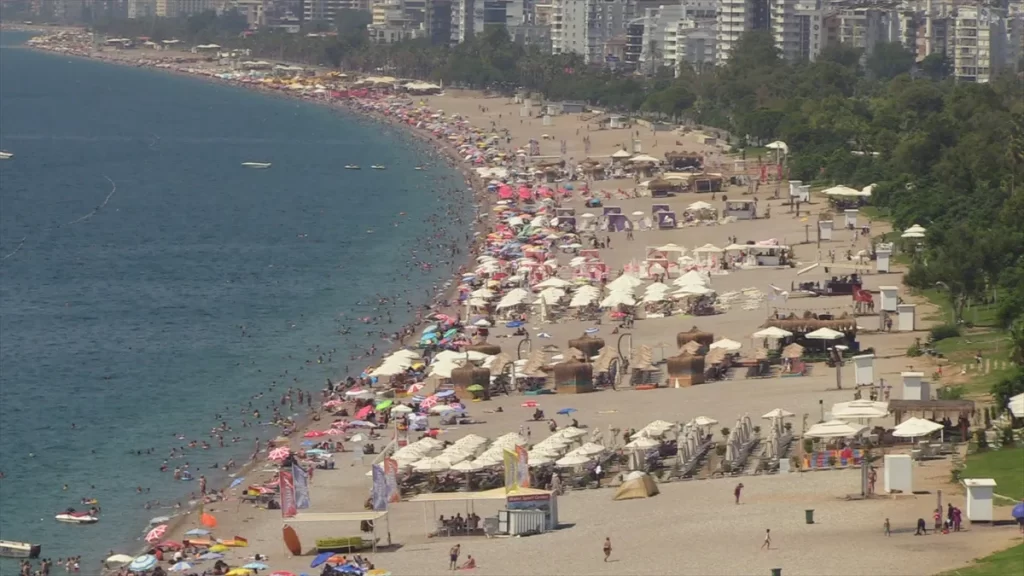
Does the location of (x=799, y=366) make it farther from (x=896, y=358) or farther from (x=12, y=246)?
(x=12, y=246)

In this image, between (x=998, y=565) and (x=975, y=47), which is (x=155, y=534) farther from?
(x=975, y=47)

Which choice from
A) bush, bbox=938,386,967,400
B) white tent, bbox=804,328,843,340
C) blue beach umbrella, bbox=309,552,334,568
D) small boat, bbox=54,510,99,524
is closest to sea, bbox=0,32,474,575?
small boat, bbox=54,510,99,524

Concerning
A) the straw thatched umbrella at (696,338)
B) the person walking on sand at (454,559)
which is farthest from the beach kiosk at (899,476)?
the straw thatched umbrella at (696,338)

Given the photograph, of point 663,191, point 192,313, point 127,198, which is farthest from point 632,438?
point 127,198

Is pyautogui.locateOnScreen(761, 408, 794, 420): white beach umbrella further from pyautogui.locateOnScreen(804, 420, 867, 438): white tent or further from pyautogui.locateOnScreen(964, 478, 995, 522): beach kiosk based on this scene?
pyautogui.locateOnScreen(964, 478, 995, 522): beach kiosk

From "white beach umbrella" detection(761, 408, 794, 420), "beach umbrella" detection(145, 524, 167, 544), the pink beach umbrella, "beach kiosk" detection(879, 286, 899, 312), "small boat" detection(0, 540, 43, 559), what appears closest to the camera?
"small boat" detection(0, 540, 43, 559)

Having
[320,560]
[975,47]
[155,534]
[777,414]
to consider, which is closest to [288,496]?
[320,560]
